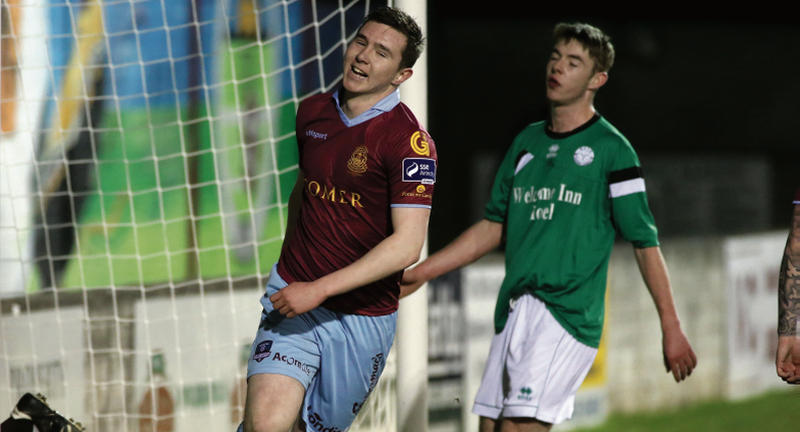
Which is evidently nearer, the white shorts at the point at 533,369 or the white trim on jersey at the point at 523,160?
the white shorts at the point at 533,369

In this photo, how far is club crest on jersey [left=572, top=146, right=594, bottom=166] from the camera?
12.3 feet

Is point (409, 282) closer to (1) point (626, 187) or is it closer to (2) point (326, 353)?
A: (2) point (326, 353)

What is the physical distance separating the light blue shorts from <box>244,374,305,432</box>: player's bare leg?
0.14 feet

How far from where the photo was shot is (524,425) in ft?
12.0

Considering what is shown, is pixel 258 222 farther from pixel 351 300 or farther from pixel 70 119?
pixel 351 300

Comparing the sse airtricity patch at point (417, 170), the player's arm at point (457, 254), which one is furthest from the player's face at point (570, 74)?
the sse airtricity patch at point (417, 170)

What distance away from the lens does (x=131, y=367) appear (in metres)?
5.12

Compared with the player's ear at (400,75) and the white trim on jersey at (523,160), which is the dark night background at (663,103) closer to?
the white trim on jersey at (523,160)

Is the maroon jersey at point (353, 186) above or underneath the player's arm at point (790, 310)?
above

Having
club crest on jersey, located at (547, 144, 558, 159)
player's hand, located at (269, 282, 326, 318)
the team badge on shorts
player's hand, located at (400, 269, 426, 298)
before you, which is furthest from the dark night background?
player's hand, located at (269, 282, 326, 318)

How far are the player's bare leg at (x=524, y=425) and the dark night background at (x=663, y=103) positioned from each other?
1005cm

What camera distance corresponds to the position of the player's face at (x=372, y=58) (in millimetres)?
3152

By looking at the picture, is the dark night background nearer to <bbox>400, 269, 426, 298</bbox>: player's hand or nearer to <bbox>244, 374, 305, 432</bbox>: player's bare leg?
<bbox>400, 269, 426, 298</bbox>: player's hand

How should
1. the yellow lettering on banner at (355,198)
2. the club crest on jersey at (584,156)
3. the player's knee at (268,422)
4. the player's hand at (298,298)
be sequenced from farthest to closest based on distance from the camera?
the club crest on jersey at (584,156)
the yellow lettering on banner at (355,198)
the player's knee at (268,422)
the player's hand at (298,298)
